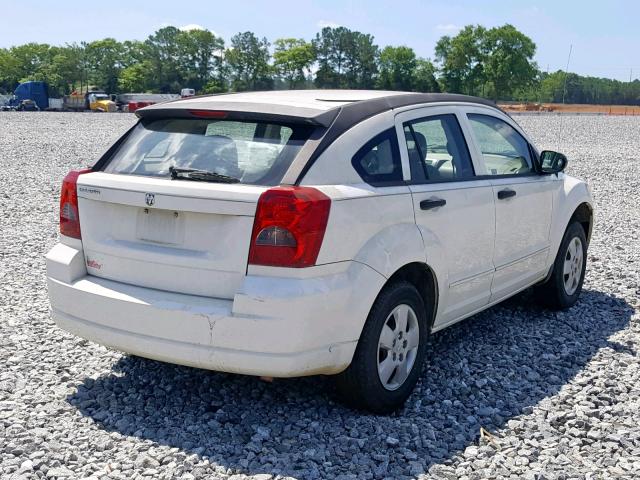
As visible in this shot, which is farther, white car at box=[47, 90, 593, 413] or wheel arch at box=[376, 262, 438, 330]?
wheel arch at box=[376, 262, 438, 330]

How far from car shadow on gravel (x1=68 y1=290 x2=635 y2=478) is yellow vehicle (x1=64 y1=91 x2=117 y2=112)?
69.9 metres

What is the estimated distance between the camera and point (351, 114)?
430 centimetres

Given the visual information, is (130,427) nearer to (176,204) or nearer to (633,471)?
(176,204)

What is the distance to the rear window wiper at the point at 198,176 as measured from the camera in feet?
13.1

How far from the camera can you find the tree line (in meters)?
132

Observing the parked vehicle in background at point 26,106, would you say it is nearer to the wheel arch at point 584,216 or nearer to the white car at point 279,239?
the wheel arch at point 584,216

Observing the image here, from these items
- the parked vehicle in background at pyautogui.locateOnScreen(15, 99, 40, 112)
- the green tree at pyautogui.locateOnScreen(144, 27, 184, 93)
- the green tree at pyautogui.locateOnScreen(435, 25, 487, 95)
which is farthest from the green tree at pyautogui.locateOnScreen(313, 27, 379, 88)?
the parked vehicle in background at pyautogui.locateOnScreen(15, 99, 40, 112)

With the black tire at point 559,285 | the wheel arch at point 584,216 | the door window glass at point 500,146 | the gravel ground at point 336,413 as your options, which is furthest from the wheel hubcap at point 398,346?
the wheel arch at point 584,216

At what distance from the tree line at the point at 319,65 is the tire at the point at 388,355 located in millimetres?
126622

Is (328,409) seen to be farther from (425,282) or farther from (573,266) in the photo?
(573,266)

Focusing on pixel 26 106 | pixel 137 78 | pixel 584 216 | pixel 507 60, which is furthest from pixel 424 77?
pixel 584 216

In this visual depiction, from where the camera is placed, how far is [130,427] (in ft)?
13.8

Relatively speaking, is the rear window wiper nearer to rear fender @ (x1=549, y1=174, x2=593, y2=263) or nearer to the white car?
the white car

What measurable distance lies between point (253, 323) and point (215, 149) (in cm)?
105
